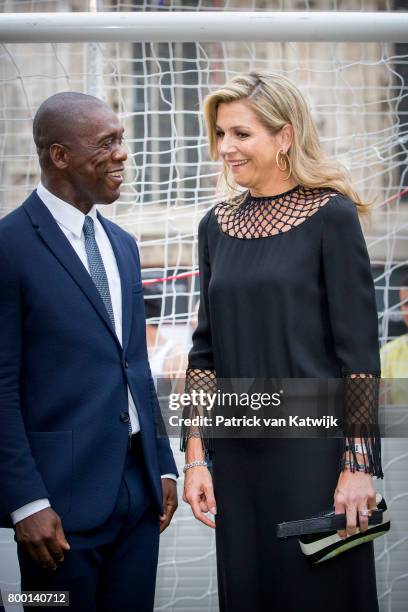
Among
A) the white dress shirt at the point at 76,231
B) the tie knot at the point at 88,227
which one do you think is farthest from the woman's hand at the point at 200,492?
the tie knot at the point at 88,227

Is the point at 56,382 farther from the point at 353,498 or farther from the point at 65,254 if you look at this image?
the point at 353,498

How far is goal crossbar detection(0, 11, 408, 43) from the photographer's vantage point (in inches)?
93.1

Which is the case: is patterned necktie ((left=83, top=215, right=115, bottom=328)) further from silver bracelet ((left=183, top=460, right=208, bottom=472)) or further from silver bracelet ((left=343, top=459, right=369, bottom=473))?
silver bracelet ((left=343, top=459, right=369, bottom=473))

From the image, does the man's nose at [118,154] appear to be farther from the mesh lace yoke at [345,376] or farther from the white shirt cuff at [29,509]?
the white shirt cuff at [29,509]

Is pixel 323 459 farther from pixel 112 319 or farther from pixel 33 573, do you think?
pixel 33 573

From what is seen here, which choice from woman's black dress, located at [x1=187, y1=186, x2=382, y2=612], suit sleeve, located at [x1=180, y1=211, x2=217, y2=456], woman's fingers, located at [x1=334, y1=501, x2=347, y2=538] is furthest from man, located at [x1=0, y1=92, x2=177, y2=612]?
woman's fingers, located at [x1=334, y1=501, x2=347, y2=538]

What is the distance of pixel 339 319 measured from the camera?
5.99 feet

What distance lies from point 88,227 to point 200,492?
27.2 inches

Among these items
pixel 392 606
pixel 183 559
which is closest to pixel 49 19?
pixel 183 559

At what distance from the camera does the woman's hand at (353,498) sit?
181cm

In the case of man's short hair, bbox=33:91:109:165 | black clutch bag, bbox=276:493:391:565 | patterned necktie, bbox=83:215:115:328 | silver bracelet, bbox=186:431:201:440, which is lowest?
black clutch bag, bbox=276:493:391:565

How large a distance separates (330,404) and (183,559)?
5.71 ft

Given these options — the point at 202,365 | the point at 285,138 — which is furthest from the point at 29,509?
the point at 285,138

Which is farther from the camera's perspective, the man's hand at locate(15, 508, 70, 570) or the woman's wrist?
the woman's wrist
